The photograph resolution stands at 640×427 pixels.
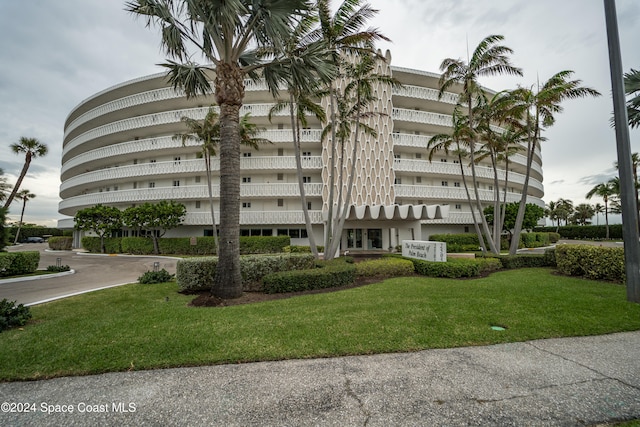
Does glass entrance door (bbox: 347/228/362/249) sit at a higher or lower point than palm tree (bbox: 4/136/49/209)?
lower

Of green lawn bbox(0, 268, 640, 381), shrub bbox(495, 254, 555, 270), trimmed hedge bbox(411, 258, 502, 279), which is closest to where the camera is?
green lawn bbox(0, 268, 640, 381)

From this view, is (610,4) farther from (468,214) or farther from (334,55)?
(468,214)

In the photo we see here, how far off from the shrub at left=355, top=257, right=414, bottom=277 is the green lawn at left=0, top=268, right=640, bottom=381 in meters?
3.00

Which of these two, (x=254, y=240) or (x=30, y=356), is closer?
(x=30, y=356)

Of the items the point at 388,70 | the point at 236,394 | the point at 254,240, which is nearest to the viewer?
the point at 236,394

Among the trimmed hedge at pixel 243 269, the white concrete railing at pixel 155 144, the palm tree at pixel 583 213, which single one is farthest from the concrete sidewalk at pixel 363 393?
the palm tree at pixel 583 213

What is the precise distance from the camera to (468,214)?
2891 cm

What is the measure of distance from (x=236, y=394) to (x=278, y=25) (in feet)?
28.7

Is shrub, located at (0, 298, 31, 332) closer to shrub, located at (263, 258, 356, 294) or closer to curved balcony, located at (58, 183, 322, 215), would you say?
shrub, located at (263, 258, 356, 294)

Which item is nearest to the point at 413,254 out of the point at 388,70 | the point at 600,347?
the point at 600,347

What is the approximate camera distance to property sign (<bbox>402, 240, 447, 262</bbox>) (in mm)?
13031

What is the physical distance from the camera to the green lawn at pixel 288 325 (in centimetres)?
427

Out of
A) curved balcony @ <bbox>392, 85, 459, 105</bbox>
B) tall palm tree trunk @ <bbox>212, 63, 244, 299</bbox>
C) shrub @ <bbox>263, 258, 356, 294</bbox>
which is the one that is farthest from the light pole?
curved balcony @ <bbox>392, 85, 459, 105</bbox>

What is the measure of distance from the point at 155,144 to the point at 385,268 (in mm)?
27371
